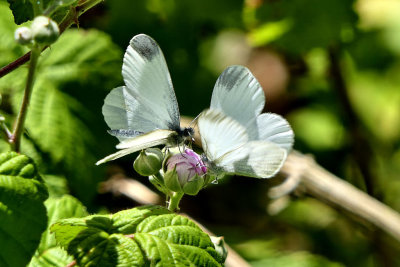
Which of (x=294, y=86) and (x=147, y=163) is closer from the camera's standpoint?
(x=147, y=163)

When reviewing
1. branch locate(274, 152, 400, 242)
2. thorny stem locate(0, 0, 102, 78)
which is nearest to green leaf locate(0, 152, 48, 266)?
thorny stem locate(0, 0, 102, 78)

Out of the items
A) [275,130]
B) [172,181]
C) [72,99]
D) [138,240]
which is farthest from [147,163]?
[72,99]

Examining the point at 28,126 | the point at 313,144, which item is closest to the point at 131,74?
the point at 28,126

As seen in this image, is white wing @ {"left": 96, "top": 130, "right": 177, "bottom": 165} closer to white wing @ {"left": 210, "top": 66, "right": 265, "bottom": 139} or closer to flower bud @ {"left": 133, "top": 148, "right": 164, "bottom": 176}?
flower bud @ {"left": 133, "top": 148, "right": 164, "bottom": 176}

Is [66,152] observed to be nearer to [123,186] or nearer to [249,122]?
[123,186]

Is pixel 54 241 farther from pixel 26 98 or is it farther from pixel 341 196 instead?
pixel 341 196
